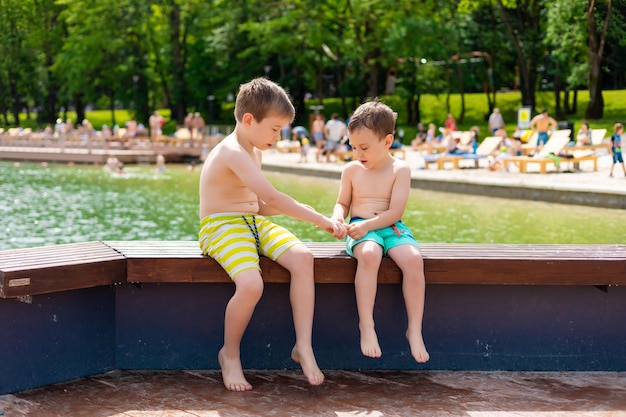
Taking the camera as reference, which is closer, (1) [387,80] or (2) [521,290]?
(2) [521,290]

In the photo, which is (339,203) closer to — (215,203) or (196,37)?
(215,203)

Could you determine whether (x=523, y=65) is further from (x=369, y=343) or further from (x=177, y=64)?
(x=369, y=343)

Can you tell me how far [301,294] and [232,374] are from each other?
53cm

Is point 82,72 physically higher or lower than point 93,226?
higher

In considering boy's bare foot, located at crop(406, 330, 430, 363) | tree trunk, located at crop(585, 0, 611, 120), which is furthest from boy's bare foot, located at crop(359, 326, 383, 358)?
tree trunk, located at crop(585, 0, 611, 120)

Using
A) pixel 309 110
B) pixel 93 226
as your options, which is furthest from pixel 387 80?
pixel 93 226

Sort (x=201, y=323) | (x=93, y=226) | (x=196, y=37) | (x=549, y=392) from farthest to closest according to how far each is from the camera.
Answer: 1. (x=196, y=37)
2. (x=93, y=226)
3. (x=201, y=323)
4. (x=549, y=392)

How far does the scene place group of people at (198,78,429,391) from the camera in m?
4.24

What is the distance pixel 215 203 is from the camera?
14.6ft

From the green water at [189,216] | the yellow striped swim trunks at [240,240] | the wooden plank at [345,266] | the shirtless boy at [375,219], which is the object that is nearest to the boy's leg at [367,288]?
the shirtless boy at [375,219]

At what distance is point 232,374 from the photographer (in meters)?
4.29

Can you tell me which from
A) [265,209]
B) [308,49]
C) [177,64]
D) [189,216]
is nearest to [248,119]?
[265,209]

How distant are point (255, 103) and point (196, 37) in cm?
4948

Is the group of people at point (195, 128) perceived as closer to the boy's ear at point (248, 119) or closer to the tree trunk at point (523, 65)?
the tree trunk at point (523, 65)
